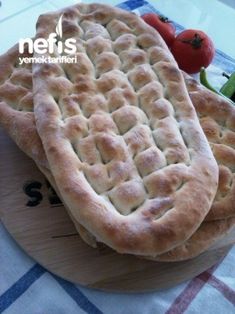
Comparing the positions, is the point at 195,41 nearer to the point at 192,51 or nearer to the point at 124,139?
the point at 192,51

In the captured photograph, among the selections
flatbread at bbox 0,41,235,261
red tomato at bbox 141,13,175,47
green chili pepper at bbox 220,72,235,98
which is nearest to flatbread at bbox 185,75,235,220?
flatbread at bbox 0,41,235,261

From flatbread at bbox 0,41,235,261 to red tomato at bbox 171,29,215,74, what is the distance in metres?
0.21

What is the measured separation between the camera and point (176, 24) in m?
1.34

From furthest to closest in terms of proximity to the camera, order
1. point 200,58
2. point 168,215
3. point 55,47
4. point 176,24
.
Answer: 1. point 176,24
2. point 200,58
3. point 55,47
4. point 168,215

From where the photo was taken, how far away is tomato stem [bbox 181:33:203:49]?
1.12 m

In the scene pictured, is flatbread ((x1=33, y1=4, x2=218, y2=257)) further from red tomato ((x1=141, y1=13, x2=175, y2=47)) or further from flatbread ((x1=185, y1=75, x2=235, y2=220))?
red tomato ((x1=141, y1=13, x2=175, y2=47))

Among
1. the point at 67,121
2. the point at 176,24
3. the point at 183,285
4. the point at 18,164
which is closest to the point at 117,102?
the point at 67,121

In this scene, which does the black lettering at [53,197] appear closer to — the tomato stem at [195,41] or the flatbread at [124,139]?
the flatbread at [124,139]

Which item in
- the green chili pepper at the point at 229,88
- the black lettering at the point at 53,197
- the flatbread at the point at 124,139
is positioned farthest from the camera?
the green chili pepper at the point at 229,88

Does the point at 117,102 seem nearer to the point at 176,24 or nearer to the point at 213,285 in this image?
the point at 213,285

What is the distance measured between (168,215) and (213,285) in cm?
19

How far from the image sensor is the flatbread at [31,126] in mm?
737

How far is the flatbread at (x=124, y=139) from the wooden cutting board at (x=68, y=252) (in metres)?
0.09

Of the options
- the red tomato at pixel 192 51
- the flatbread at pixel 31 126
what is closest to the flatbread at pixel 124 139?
the flatbread at pixel 31 126
